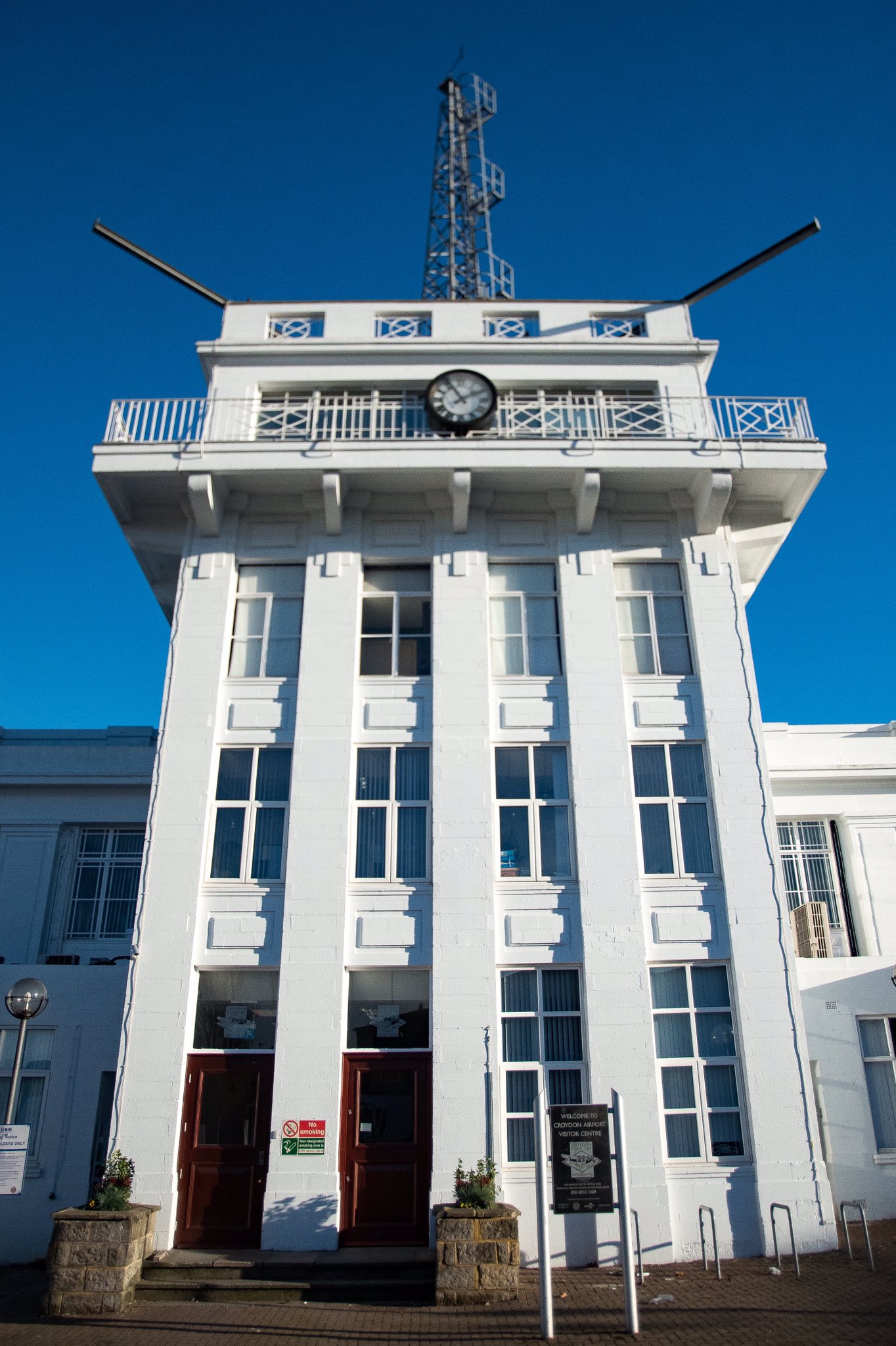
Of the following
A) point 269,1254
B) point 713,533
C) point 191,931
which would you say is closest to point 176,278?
point 713,533

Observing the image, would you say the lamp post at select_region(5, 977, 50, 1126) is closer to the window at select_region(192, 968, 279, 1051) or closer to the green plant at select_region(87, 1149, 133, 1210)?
the green plant at select_region(87, 1149, 133, 1210)

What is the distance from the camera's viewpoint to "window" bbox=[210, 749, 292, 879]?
13.7 m

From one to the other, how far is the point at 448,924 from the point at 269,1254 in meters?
4.44

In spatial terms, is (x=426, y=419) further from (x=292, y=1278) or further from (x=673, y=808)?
(x=292, y=1278)

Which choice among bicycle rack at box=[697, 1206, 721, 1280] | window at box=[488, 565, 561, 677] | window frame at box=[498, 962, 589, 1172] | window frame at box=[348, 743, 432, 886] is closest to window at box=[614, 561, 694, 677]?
window at box=[488, 565, 561, 677]

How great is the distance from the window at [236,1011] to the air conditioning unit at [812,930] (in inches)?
342

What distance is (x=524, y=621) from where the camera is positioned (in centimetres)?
1539

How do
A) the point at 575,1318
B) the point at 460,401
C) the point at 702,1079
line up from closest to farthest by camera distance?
the point at 575,1318 < the point at 702,1079 < the point at 460,401

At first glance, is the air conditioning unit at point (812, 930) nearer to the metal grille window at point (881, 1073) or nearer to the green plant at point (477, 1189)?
the metal grille window at point (881, 1073)

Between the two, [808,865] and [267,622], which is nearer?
[267,622]

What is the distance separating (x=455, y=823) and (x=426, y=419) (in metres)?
7.57

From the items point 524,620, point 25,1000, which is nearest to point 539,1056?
point 25,1000

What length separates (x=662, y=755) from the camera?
1436 centimetres

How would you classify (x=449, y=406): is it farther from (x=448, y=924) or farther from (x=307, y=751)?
(x=448, y=924)
